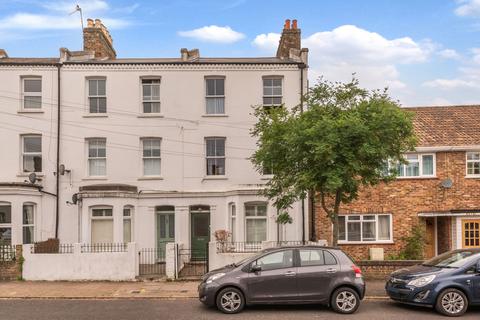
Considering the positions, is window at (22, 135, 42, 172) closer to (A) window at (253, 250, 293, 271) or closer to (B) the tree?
(B) the tree

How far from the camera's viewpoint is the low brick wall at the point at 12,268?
18.5 m

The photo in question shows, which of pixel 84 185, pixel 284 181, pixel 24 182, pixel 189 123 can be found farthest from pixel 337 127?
pixel 24 182

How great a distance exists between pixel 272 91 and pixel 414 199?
795cm

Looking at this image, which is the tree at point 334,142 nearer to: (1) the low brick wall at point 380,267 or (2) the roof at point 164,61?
(1) the low brick wall at point 380,267

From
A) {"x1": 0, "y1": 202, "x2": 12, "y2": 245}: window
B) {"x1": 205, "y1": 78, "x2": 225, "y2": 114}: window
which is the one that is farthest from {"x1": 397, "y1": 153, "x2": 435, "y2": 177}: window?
{"x1": 0, "y1": 202, "x2": 12, "y2": 245}: window

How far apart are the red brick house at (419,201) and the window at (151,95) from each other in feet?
28.5

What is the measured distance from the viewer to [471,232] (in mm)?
22906

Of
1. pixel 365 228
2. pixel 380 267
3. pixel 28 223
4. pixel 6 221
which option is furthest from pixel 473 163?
pixel 6 221

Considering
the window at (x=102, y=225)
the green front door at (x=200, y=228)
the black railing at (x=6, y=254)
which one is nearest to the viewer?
the black railing at (x=6, y=254)

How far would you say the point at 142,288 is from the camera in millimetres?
17156

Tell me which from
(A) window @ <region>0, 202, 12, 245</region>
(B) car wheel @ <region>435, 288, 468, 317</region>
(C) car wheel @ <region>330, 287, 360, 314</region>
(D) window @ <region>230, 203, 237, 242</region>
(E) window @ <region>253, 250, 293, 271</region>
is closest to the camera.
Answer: (B) car wheel @ <region>435, 288, 468, 317</region>

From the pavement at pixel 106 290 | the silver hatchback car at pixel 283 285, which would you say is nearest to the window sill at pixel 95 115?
the pavement at pixel 106 290

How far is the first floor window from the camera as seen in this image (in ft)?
76.9

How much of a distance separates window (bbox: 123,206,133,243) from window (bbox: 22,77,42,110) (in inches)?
245
